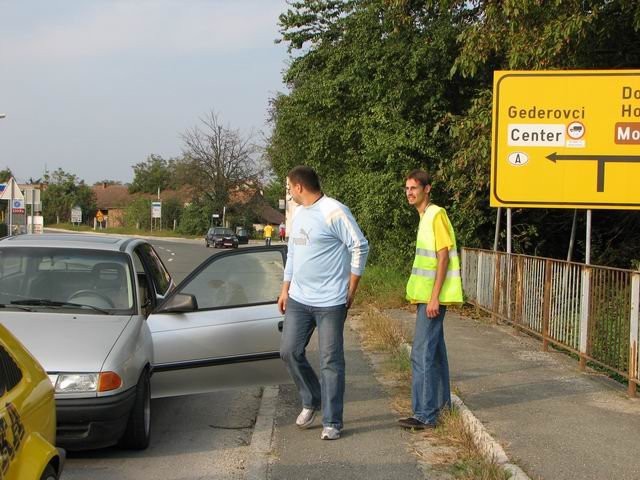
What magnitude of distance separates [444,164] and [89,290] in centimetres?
1087

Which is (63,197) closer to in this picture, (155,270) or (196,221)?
(196,221)

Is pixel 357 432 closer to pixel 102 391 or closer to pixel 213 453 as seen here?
pixel 213 453

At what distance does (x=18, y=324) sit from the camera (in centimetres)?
523

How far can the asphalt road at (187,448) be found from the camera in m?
5.03

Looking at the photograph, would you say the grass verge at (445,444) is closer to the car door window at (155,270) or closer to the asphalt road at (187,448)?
the asphalt road at (187,448)

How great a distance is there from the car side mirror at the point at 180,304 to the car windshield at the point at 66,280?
29cm

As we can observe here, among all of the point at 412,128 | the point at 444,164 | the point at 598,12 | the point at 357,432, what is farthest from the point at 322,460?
the point at 412,128

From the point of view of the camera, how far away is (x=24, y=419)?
10.5 feet

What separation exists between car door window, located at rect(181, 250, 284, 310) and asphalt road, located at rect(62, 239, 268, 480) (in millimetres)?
1048

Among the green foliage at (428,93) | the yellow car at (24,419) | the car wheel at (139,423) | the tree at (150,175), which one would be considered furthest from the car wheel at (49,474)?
the tree at (150,175)

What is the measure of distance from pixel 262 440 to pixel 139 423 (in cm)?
97

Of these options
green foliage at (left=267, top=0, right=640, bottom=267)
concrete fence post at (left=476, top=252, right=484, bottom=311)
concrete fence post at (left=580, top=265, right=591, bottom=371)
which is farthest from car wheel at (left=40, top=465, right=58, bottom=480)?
concrete fence post at (left=476, top=252, right=484, bottom=311)

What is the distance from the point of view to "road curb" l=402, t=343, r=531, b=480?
4612 millimetres

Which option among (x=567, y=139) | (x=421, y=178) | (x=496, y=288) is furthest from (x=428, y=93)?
(x=421, y=178)
